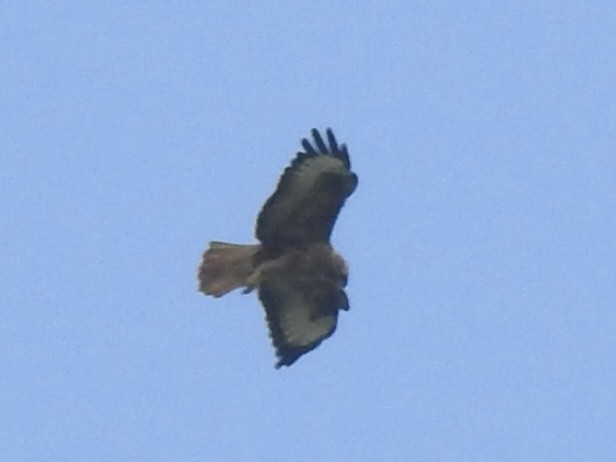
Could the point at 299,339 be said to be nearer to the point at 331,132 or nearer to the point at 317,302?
the point at 317,302

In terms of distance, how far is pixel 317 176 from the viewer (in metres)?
19.1

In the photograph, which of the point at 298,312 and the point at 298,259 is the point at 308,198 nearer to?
the point at 298,259

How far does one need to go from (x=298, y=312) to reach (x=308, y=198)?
0.97 meters

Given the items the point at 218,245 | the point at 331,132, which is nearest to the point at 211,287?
the point at 218,245

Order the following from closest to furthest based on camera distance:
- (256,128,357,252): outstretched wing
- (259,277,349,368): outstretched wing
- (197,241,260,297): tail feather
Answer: (256,128,357,252): outstretched wing < (259,277,349,368): outstretched wing < (197,241,260,297): tail feather

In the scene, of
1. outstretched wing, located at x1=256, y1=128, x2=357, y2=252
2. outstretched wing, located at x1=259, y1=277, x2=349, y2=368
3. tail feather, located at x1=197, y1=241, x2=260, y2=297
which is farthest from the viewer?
tail feather, located at x1=197, y1=241, x2=260, y2=297

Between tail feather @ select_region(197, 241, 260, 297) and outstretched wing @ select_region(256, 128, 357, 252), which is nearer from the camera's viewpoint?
outstretched wing @ select_region(256, 128, 357, 252)

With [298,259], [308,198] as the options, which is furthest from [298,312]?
[308,198]

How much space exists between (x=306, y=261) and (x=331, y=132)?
1.03 m

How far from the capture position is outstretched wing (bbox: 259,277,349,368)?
64.7ft

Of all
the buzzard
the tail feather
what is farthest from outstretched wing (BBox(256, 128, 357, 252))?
the tail feather

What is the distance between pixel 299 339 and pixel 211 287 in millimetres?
764

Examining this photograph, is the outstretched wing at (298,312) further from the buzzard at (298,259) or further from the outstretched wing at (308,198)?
the outstretched wing at (308,198)

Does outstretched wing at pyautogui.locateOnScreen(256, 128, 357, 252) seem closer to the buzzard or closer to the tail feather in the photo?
the buzzard
